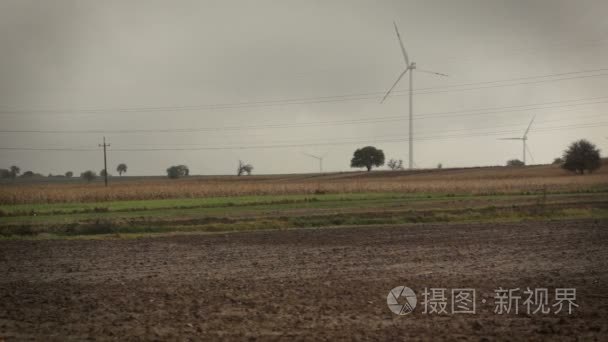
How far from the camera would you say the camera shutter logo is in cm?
1053

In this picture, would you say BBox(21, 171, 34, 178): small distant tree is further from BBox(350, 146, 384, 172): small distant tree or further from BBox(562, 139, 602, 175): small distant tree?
BBox(562, 139, 602, 175): small distant tree

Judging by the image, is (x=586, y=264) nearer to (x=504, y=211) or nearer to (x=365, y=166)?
(x=504, y=211)

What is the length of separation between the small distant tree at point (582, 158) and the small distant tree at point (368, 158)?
2221 inches

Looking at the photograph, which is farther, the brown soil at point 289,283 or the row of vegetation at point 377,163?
the row of vegetation at point 377,163

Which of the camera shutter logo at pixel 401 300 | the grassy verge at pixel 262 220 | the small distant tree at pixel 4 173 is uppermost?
the small distant tree at pixel 4 173

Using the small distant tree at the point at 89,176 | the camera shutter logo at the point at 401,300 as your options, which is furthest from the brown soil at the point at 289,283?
the small distant tree at the point at 89,176

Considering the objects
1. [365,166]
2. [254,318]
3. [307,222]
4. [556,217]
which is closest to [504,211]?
[556,217]

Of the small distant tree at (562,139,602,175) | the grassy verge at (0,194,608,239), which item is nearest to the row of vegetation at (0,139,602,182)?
the small distant tree at (562,139,602,175)

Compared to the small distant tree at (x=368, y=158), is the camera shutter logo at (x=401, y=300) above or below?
below

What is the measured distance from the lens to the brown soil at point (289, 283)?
30.5ft

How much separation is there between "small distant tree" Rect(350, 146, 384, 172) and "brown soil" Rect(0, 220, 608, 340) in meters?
128

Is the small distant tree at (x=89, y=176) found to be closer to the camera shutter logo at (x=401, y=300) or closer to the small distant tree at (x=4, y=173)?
the small distant tree at (x=4, y=173)

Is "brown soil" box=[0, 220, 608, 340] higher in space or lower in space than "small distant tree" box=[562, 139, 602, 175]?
lower

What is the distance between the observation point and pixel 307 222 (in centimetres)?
3103
